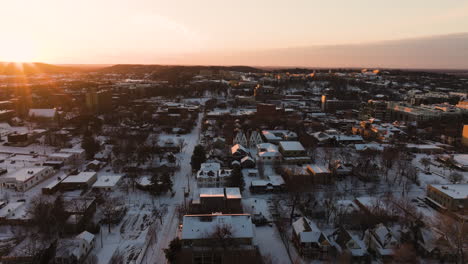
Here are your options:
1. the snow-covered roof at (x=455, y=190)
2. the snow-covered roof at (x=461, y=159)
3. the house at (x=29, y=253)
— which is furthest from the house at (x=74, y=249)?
the snow-covered roof at (x=461, y=159)

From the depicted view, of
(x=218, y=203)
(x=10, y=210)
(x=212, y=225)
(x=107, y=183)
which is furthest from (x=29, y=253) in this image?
(x=218, y=203)

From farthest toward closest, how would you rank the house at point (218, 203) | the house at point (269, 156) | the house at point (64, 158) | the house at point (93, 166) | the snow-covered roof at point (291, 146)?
the snow-covered roof at point (291, 146) → the house at point (269, 156) → the house at point (64, 158) → the house at point (93, 166) → the house at point (218, 203)

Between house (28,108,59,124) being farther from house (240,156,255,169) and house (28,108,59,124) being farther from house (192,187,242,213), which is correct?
house (192,187,242,213)

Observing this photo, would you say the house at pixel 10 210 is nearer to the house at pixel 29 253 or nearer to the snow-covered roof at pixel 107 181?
the house at pixel 29 253

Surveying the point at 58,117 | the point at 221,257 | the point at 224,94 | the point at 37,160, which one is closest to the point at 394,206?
the point at 221,257

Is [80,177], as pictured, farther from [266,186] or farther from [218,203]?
[266,186]

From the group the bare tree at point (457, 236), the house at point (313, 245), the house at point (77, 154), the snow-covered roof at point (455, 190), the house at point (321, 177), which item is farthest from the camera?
the house at point (77, 154)

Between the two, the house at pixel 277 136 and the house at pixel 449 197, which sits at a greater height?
the house at pixel 277 136

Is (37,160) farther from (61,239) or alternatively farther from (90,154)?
(61,239)
